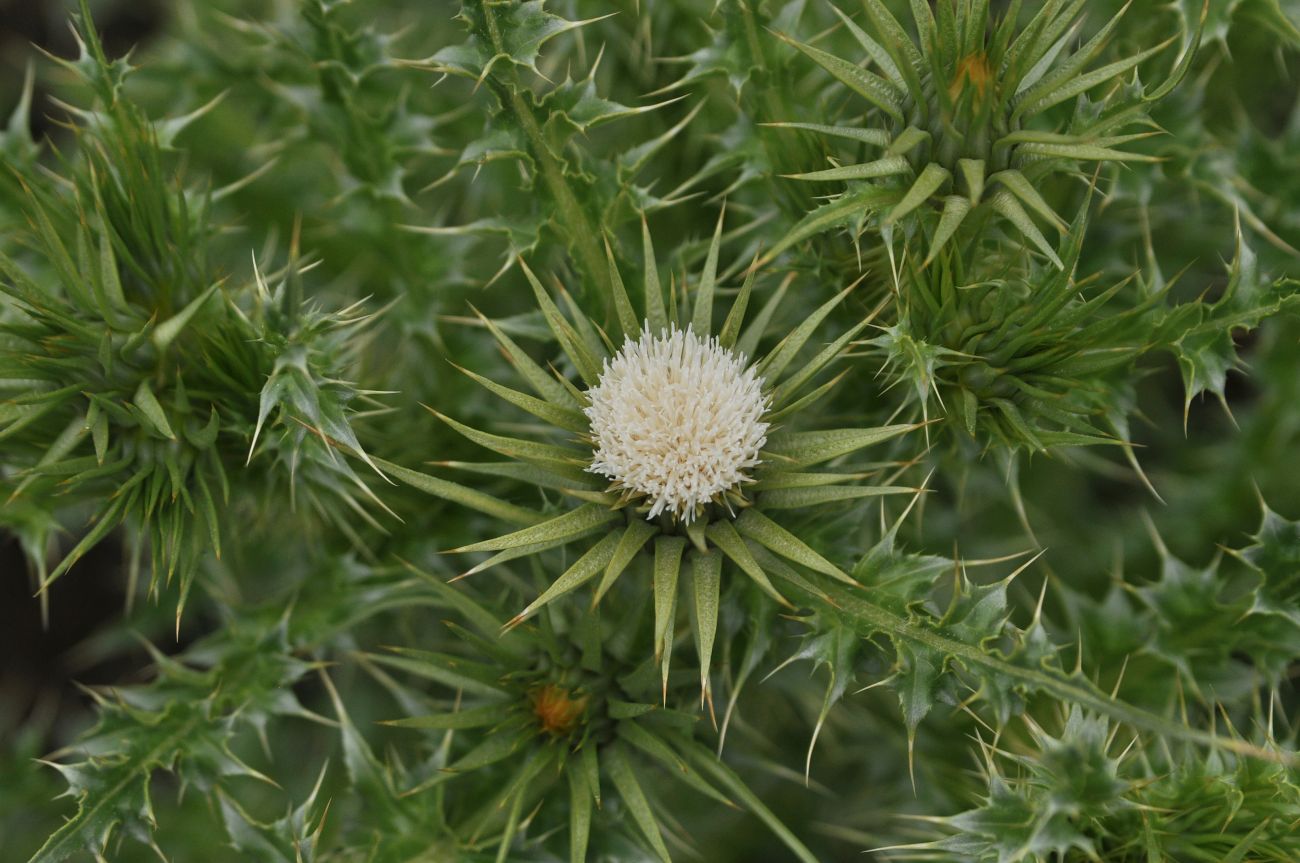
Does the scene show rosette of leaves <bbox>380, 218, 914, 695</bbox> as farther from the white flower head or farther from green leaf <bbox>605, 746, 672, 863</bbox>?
green leaf <bbox>605, 746, 672, 863</bbox>

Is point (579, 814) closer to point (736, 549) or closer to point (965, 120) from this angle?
point (736, 549)

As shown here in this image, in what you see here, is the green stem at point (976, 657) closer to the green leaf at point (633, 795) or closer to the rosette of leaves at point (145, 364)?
the green leaf at point (633, 795)

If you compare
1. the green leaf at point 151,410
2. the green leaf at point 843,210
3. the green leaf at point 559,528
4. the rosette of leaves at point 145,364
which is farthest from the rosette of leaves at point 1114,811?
the green leaf at point 151,410

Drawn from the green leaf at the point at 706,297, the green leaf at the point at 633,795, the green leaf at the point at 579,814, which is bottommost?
the green leaf at the point at 579,814

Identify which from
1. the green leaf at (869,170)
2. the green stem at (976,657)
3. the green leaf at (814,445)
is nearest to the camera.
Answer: the green stem at (976,657)

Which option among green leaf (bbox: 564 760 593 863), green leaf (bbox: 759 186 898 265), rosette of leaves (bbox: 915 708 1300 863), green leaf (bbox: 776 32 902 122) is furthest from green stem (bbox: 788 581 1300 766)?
green leaf (bbox: 776 32 902 122)

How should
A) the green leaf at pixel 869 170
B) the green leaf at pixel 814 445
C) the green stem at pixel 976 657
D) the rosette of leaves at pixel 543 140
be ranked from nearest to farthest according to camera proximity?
the green stem at pixel 976 657 < the green leaf at pixel 814 445 < the green leaf at pixel 869 170 < the rosette of leaves at pixel 543 140

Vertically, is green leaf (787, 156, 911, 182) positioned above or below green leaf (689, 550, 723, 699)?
above
